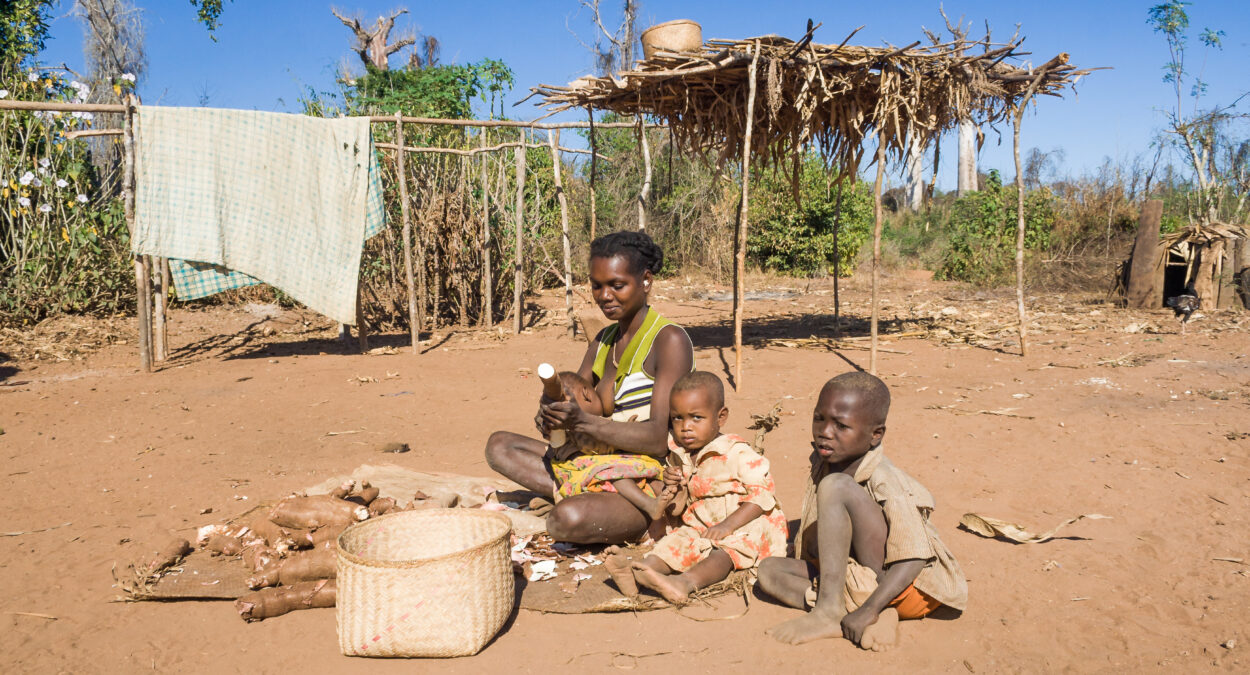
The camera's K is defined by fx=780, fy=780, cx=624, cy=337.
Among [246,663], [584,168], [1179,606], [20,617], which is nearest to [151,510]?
[20,617]

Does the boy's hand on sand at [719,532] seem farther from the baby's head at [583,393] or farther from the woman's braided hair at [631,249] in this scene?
the woman's braided hair at [631,249]

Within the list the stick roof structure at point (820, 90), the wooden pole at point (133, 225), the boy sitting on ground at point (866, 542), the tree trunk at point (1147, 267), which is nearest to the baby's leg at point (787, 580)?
the boy sitting on ground at point (866, 542)

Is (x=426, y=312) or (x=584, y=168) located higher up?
(x=584, y=168)

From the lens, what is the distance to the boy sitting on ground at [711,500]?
279 centimetres

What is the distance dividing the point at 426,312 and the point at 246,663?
23.8 ft

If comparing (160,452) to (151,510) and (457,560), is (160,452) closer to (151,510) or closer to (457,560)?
(151,510)

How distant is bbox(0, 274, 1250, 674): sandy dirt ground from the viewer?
2.44 meters

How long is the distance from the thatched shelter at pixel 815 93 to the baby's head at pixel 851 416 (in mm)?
3398

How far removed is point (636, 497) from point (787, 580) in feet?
2.16

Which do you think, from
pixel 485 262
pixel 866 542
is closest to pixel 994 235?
pixel 485 262

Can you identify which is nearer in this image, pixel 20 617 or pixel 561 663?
pixel 561 663

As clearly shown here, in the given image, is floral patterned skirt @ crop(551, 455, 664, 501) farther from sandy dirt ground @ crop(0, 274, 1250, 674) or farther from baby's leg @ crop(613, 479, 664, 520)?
sandy dirt ground @ crop(0, 274, 1250, 674)

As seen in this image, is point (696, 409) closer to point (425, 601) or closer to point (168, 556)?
point (425, 601)

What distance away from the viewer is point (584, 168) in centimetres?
1741
